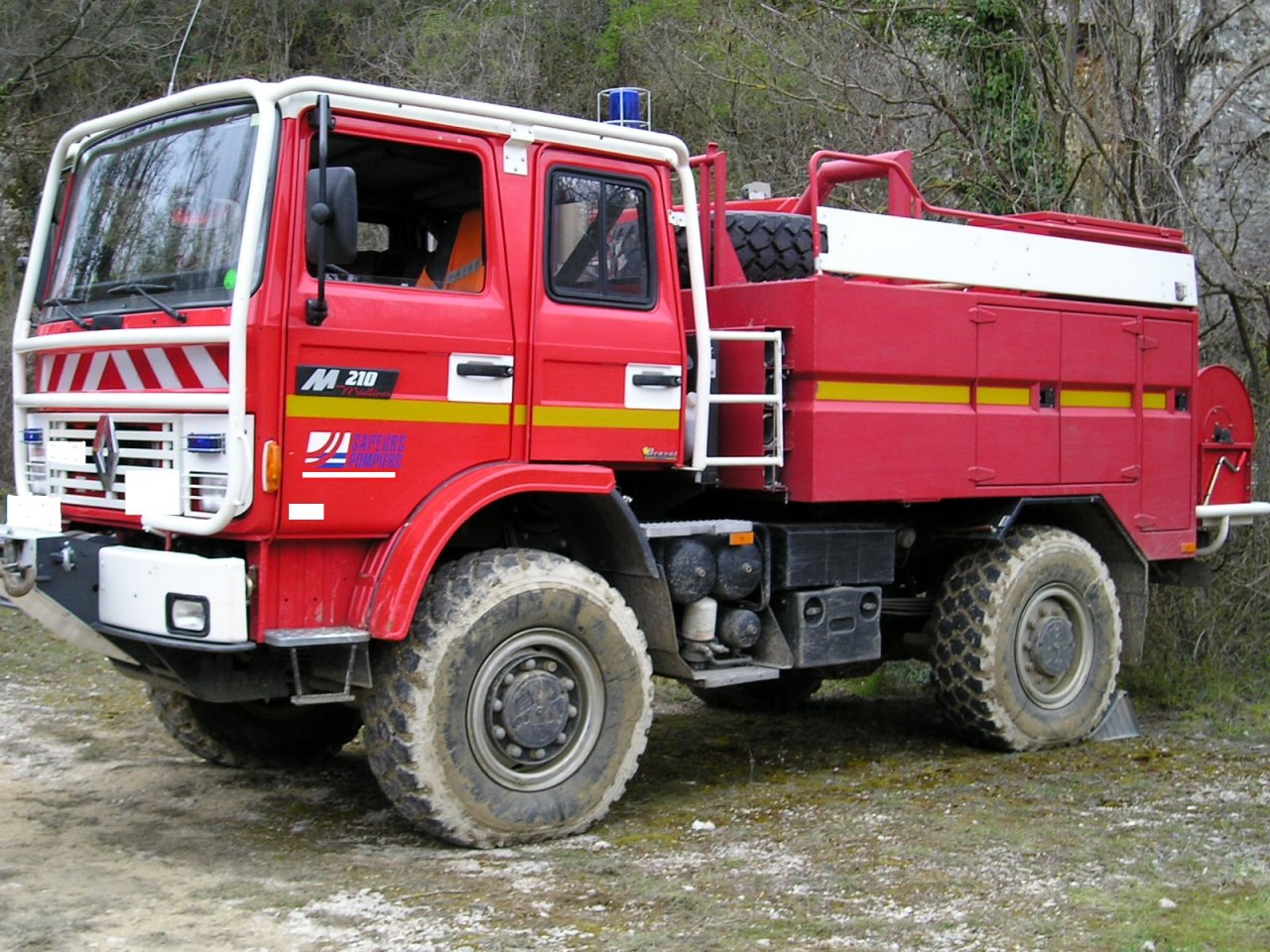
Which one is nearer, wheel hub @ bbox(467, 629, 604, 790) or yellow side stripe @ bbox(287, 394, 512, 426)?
yellow side stripe @ bbox(287, 394, 512, 426)

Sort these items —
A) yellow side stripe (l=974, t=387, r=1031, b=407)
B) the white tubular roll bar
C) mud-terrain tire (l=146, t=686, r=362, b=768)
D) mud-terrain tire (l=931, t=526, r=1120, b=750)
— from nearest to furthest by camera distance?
mud-terrain tire (l=146, t=686, r=362, b=768) < yellow side stripe (l=974, t=387, r=1031, b=407) < mud-terrain tire (l=931, t=526, r=1120, b=750) < the white tubular roll bar

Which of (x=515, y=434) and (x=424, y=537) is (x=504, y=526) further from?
(x=424, y=537)

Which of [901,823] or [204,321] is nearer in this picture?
[204,321]

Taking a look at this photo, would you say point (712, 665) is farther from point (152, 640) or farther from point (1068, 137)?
point (1068, 137)

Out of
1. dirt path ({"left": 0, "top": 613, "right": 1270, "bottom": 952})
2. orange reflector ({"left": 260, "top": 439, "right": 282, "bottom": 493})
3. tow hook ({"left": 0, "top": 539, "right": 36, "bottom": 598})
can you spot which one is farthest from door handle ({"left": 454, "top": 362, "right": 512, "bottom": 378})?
dirt path ({"left": 0, "top": 613, "right": 1270, "bottom": 952})

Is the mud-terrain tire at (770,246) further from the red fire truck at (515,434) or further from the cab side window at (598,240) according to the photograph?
the cab side window at (598,240)

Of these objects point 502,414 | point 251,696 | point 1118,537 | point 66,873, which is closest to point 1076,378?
point 1118,537

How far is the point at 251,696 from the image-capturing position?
5484 mm

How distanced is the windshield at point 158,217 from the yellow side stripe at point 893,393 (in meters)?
2.52

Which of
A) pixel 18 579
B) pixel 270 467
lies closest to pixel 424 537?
pixel 270 467

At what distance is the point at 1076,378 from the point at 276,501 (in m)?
4.18

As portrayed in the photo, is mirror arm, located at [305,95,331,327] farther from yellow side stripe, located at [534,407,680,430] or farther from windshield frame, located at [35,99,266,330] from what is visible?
yellow side stripe, located at [534,407,680,430]

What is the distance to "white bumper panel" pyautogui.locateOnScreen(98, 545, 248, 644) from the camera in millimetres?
5031

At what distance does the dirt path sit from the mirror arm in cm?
190
